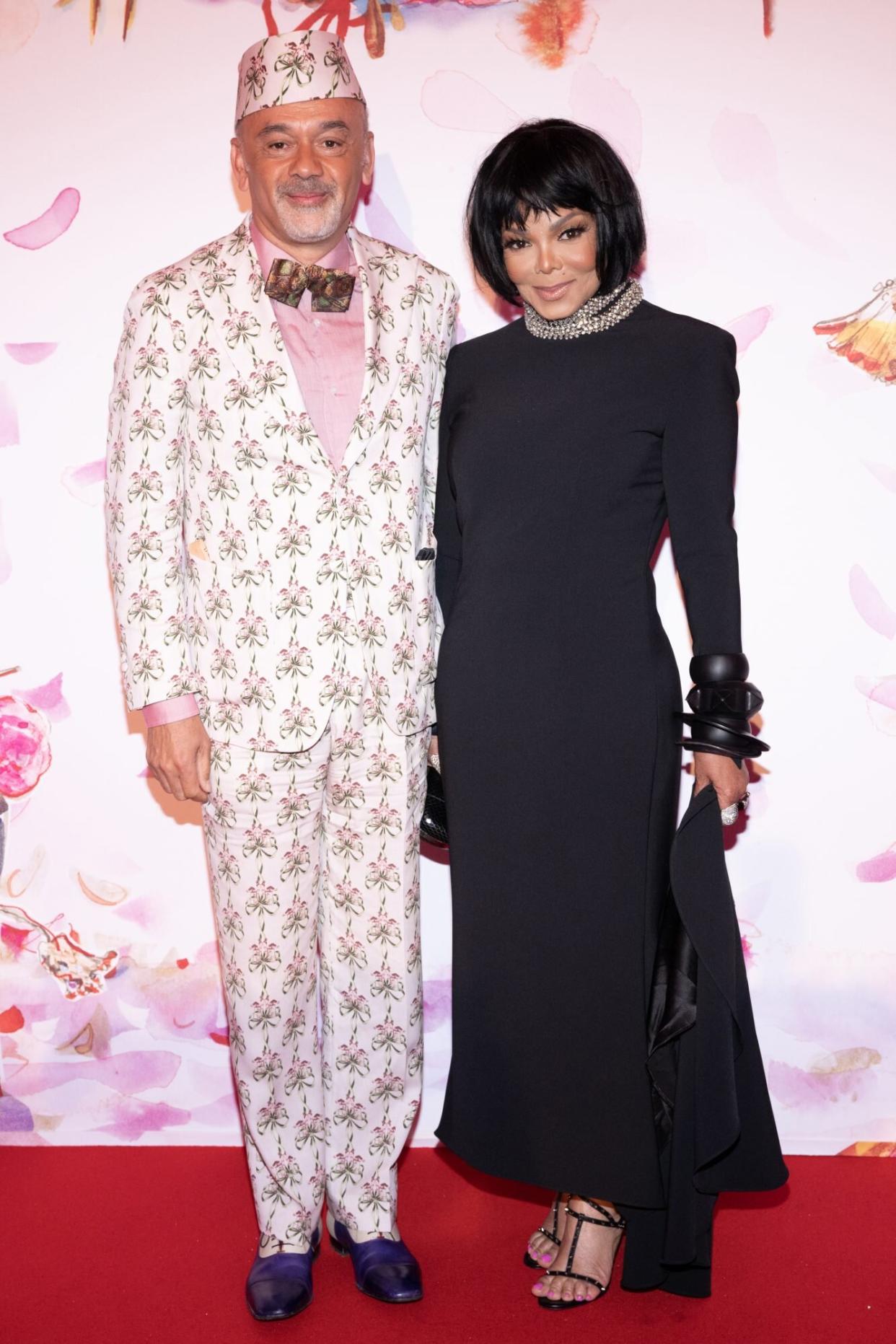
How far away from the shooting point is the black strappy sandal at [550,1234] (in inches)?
90.2

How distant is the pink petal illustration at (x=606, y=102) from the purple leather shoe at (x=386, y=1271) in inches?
79.4

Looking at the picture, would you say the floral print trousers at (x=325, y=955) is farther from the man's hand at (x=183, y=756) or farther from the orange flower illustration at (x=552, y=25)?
the orange flower illustration at (x=552, y=25)

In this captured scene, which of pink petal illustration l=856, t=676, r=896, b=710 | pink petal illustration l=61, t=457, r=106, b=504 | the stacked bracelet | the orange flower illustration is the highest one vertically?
the orange flower illustration

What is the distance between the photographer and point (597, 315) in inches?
81.6

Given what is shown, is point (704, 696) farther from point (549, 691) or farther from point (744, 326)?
point (744, 326)

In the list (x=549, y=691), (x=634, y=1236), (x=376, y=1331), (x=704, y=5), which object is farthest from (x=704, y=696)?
(x=704, y=5)

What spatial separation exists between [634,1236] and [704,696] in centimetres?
88

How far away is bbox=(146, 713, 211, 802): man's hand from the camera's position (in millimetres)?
2049

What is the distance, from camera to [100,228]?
251 cm

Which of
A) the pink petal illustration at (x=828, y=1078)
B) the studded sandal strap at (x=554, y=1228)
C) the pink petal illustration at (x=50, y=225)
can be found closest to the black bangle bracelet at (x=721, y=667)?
the studded sandal strap at (x=554, y=1228)

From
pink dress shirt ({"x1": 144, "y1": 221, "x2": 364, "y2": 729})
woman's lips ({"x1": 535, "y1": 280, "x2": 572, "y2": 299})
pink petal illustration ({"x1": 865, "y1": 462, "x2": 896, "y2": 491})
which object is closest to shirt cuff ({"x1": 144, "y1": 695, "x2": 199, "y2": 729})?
pink dress shirt ({"x1": 144, "y1": 221, "x2": 364, "y2": 729})

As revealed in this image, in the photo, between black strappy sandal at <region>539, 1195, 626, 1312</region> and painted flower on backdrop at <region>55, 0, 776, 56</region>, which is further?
painted flower on backdrop at <region>55, 0, 776, 56</region>

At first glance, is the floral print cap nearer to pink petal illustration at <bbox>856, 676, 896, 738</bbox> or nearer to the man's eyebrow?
the man's eyebrow

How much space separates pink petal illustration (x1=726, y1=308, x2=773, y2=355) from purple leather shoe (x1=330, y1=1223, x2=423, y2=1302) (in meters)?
1.72
